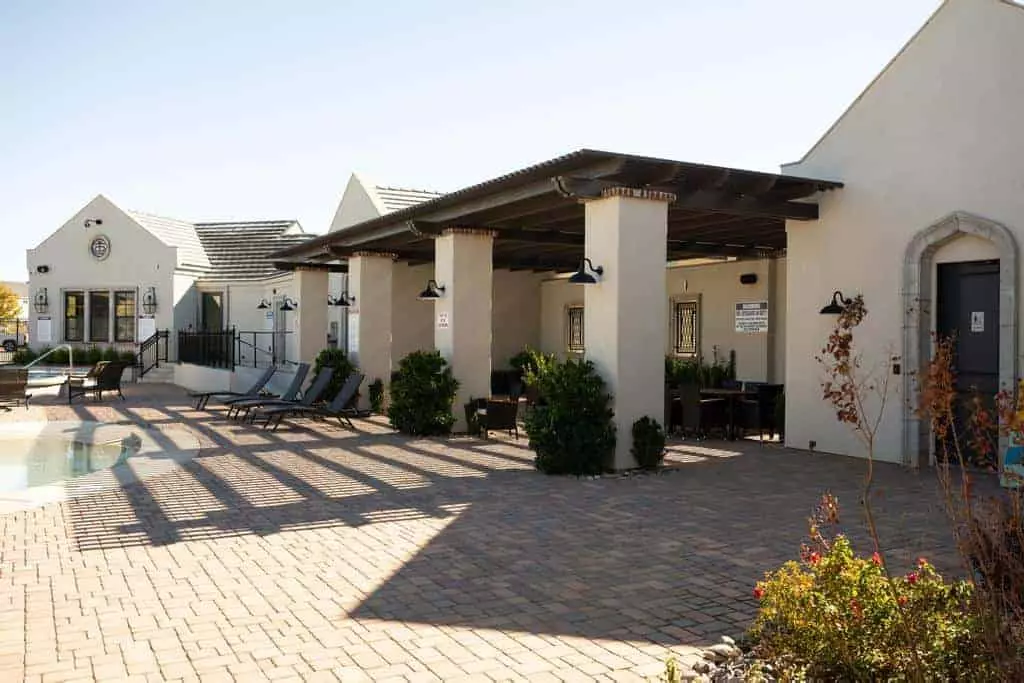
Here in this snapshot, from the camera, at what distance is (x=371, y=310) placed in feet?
55.8

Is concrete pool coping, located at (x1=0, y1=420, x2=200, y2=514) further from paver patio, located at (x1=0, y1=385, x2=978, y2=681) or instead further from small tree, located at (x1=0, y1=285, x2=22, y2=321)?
small tree, located at (x1=0, y1=285, x2=22, y2=321)

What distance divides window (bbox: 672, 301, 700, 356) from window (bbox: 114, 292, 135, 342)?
59.9 ft

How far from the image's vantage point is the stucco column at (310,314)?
19562mm

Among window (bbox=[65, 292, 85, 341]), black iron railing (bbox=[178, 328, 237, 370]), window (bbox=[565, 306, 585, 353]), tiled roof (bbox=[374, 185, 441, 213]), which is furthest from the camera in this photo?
window (bbox=[65, 292, 85, 341])

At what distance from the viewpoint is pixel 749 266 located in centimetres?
1623

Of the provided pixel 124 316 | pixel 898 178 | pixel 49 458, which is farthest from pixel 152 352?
pixel 898 178

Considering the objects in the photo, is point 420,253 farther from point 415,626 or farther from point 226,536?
point 415,626


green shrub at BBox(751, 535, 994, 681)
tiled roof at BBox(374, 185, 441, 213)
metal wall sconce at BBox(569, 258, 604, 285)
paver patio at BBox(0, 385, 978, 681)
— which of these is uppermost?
tiled roof at BBox(374, 185, 441, 213)

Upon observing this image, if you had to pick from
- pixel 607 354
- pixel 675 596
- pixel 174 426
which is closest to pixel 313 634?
pixel 675 596

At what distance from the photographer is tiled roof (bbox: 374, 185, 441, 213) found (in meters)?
20.1

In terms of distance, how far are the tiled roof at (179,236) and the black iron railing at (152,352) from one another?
2.45m

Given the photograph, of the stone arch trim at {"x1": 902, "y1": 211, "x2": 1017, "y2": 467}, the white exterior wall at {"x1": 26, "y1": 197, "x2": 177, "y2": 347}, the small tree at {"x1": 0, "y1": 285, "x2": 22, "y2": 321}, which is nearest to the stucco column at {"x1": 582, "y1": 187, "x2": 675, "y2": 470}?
the stone arch trim at {"x1": 902, "y1": 211, "x2": 1017, "y2": 467}

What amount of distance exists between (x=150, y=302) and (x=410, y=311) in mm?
10823

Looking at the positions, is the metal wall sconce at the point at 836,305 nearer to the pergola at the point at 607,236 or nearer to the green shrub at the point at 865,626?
the pergola at the point at 607,236
